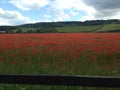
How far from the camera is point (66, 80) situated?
410cm

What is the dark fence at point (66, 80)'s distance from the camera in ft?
13.2

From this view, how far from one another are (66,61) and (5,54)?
3746 millimetres

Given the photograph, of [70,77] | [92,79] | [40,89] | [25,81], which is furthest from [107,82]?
[40,89]

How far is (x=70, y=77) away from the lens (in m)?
4.08

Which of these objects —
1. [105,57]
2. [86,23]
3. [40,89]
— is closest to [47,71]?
[40,89]

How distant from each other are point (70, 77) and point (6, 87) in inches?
157

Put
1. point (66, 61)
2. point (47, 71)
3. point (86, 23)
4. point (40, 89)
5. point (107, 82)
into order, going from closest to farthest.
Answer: point (107, 82) → point (40, 89) → point (47, 71) → point (66, 61) → point (86, 23)

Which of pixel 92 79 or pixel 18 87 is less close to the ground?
pixel 92 79

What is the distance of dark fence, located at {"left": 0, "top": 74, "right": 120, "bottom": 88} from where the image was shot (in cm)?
404

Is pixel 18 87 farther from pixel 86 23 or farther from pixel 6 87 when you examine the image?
pixel 86 23

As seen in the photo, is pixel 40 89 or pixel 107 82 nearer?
pixel 107 82

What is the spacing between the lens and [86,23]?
17375 centimetres

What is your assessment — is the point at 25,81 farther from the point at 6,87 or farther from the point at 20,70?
the point at 20,70

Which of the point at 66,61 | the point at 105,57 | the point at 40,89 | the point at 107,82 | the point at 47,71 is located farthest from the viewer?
the point at 105,57
